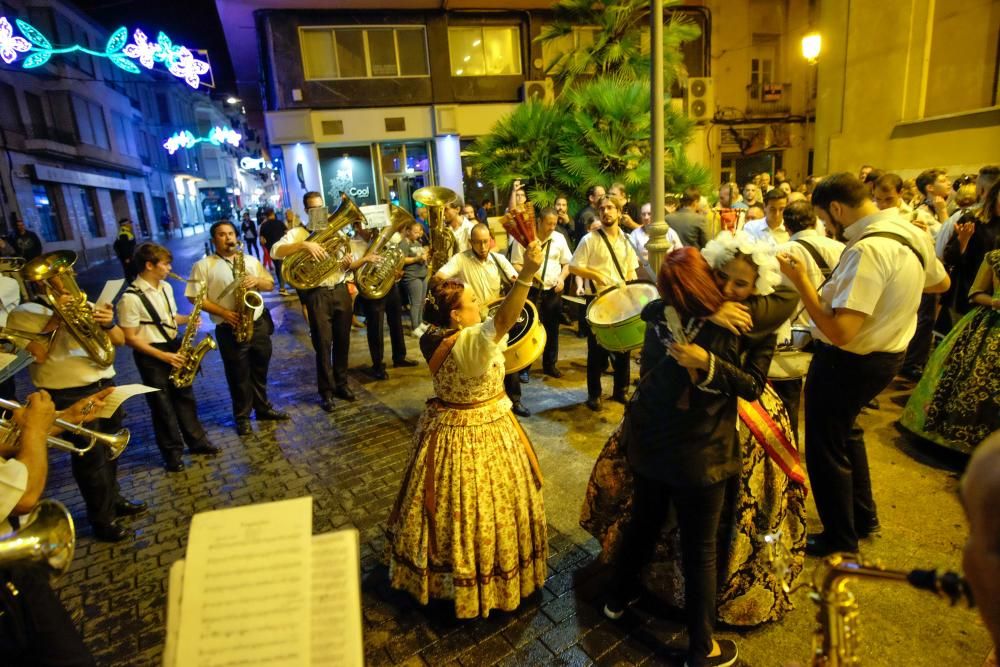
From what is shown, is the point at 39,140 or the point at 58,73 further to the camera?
the point at 58,73

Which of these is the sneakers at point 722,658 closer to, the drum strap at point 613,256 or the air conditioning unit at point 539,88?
the drum strap at point 613,256

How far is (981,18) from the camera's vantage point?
11336mm

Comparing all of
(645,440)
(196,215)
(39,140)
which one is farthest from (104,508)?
(196,215)

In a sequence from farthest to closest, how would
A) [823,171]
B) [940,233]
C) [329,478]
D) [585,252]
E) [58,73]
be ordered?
[58,73] → [823,171] → [585,252] → [940,233] → [329,478]

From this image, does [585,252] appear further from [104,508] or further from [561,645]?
[104,508]

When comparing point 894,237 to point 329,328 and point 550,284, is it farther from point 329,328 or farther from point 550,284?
point 329,328

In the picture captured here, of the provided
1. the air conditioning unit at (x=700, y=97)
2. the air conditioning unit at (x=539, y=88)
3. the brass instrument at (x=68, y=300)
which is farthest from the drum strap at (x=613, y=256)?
the air conditioning unit at (x=700, y=97)

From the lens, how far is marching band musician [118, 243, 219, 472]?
4910 millimetres

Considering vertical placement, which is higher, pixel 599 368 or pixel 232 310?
pixel 232 310

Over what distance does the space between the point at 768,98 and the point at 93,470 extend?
980 inches

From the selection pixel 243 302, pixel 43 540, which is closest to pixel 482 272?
pixel 243 302

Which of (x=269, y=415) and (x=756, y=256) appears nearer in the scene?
(x=756, y=256)

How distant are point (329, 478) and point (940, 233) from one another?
6.53 metres

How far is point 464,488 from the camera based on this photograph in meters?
2.82
